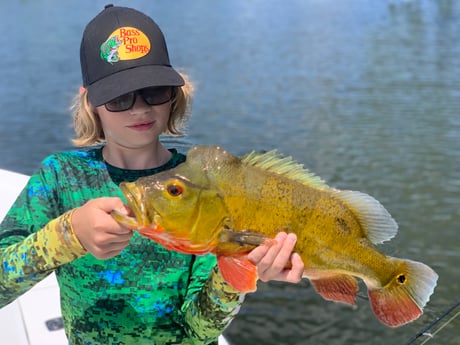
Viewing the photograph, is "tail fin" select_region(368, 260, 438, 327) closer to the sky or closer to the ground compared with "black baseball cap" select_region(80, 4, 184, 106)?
closer to the ground

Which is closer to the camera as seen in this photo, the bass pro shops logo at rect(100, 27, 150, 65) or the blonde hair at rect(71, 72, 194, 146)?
the bass pro shops logo at rect(100, 27, 150, 65)

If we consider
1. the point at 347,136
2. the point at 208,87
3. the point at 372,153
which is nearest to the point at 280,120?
the point at 347,136

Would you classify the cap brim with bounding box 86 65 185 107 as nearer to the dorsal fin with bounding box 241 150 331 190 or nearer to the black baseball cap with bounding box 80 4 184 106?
the black baseball cap with bounding box 80 4 184 106

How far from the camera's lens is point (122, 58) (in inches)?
82.4

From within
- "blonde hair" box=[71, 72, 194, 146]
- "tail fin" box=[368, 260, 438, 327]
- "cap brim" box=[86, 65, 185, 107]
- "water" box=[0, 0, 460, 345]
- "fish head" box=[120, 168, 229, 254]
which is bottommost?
"water" box=[0, 0, 460, 345]

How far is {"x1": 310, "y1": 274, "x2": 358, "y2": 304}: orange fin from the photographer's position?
206 cm

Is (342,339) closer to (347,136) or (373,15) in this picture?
(347,136)

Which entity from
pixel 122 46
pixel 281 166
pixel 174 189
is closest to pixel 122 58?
pixel 122 46

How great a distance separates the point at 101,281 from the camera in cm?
213

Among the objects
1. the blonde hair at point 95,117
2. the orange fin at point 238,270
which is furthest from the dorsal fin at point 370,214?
the blonde hair at point 95,117

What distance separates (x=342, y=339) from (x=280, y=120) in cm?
793

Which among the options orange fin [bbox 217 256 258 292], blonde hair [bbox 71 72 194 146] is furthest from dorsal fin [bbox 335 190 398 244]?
blonde hair [bbox 71 72 194 146]

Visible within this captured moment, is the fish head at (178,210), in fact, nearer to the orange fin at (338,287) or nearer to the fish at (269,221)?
the fish at (269,221)

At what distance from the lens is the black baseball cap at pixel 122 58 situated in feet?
6.76
